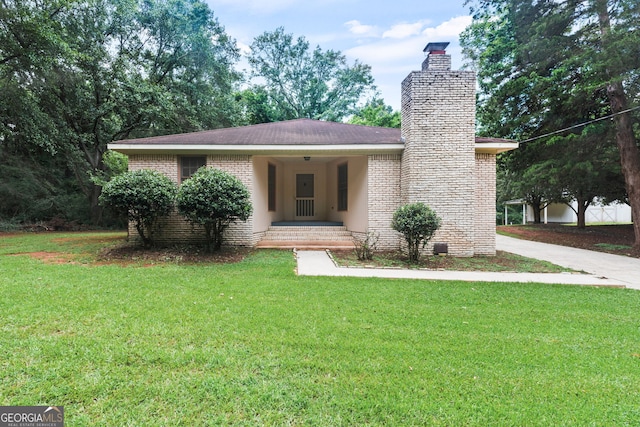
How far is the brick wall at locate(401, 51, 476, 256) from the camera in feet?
27.2

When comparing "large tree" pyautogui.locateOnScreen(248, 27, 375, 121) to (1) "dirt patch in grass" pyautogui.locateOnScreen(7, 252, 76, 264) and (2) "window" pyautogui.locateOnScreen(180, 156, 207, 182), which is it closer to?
(2) "window" pyautogui.locateOnScreen(180, 156, 207, 182)

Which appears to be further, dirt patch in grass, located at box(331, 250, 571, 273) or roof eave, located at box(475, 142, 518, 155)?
roof eave, located at box(475, 142, 518, 155)

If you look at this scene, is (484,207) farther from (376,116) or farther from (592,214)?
(592,214)

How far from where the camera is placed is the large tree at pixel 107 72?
13.0m

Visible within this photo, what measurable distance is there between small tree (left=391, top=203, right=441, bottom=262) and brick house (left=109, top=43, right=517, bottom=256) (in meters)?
1.09

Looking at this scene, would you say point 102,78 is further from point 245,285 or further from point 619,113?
point 619,113

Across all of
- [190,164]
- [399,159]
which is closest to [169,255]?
[190,164]

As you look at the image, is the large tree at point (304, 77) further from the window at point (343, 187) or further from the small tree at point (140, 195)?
the small tree at point (140, 195)

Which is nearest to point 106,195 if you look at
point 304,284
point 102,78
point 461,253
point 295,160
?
point 304,284

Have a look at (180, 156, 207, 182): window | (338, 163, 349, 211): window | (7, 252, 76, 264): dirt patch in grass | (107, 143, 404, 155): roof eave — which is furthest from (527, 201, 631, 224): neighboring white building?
(7, 252, 76, 264): dirt patch in grass

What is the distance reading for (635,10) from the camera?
28.3 feet

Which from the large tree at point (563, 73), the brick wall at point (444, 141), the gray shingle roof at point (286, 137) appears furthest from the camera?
the large tree at point (563, 73)

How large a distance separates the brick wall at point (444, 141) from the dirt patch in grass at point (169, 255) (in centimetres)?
516

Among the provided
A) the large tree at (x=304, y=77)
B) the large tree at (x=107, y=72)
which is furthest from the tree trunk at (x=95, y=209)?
the large tree at (x=304, y=77)
